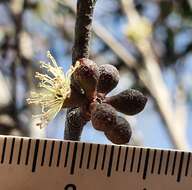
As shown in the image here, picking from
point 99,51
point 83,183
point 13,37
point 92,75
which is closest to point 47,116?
point 92,75

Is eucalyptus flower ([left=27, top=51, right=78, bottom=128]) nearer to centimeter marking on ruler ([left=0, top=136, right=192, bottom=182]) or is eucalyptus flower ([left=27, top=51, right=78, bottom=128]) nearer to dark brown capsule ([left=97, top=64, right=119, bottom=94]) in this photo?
dark brown capsule ([left=97, top=64, right=119, bottom=94])

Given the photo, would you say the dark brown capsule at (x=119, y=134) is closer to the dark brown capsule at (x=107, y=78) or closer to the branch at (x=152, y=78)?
the dark brown capsule at (x=107, y=78)

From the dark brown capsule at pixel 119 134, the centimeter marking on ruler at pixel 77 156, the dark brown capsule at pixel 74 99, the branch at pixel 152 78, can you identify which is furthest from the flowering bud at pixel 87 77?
the branch at pixel 152 78

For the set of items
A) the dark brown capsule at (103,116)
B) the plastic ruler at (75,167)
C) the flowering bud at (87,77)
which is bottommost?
the plastic ruler at (75,167)

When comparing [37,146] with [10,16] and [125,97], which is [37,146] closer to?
[125,97]

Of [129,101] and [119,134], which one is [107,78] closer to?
[129,101]

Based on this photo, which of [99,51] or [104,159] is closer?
[104,159]

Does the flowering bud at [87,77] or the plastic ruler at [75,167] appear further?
the flowering bud at [87,77]
